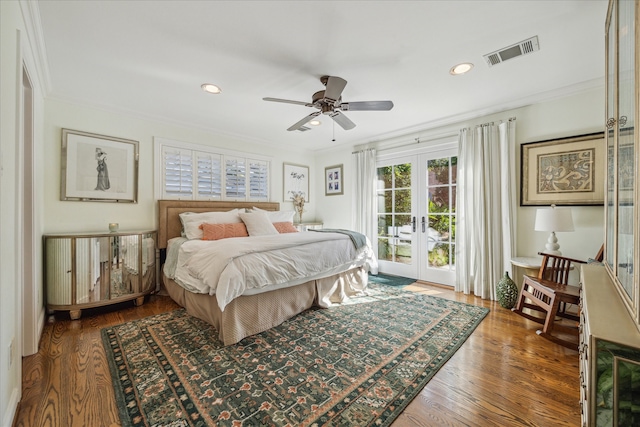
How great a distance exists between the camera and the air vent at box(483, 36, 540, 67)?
2.04m

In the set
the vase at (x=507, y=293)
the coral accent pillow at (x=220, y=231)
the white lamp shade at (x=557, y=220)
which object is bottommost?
the vase at (x=507, y=293)

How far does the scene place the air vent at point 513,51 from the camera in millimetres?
2045

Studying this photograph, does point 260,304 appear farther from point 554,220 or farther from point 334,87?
point 554,220

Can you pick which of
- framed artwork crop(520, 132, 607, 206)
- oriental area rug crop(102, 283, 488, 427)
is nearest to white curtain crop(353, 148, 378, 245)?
oriental area rug crop(102, 283, 488, 427)

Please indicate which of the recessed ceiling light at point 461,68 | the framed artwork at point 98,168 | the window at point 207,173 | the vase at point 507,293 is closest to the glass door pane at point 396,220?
the vase at point 507,293

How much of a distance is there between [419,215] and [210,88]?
3443 mm

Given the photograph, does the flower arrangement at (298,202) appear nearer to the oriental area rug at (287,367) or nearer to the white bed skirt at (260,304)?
the white bed skirt at (260,304)

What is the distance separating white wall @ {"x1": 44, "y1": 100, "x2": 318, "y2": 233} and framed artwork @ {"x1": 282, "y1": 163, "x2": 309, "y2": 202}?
1.47 m

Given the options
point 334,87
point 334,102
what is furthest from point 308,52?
point 334,102

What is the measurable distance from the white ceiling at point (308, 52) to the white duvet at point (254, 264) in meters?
1.69

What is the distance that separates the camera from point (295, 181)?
539 centimetres

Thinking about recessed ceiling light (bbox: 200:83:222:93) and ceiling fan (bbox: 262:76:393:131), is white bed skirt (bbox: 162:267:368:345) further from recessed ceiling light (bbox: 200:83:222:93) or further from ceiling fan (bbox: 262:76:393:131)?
recessed ceiling light (bbox: 200:83:222:93)

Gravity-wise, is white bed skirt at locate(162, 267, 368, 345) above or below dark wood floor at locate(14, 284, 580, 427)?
above

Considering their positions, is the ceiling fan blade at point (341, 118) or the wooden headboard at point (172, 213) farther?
the wooden headboard at point (172, 213)
